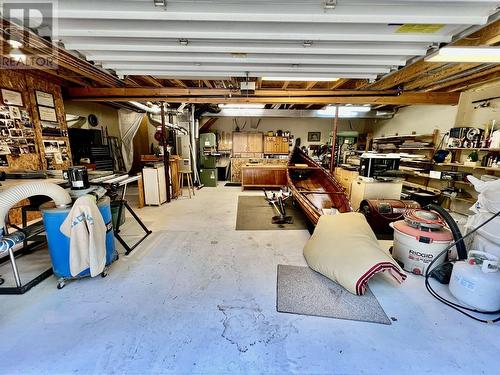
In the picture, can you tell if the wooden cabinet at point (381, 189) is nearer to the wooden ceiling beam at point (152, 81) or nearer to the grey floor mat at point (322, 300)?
→ the grey floor mat at point (322, 300)

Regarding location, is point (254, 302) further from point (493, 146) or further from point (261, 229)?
point (493, 146)

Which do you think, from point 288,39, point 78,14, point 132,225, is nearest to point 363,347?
point 288,39

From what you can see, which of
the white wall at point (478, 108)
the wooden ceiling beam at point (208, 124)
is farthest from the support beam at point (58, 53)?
the white wall at point (478, 108)

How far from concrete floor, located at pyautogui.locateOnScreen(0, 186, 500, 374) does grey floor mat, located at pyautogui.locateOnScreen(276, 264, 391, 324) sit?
0.25 feet

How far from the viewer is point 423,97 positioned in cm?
457

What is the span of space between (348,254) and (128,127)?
709 centimetres

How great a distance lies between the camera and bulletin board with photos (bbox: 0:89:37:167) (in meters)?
3.30

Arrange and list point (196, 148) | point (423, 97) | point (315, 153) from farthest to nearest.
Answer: point (315, 153)
point (196, 148)
point (423, 97)

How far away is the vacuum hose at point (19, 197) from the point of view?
1.90 meters

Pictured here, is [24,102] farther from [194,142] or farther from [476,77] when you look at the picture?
[476,77]

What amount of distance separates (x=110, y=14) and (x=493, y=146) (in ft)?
19.0

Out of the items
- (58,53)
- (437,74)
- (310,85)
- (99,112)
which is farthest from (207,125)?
(437,74)

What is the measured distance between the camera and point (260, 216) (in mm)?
4492

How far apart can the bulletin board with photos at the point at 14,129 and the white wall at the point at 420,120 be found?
338 inches
